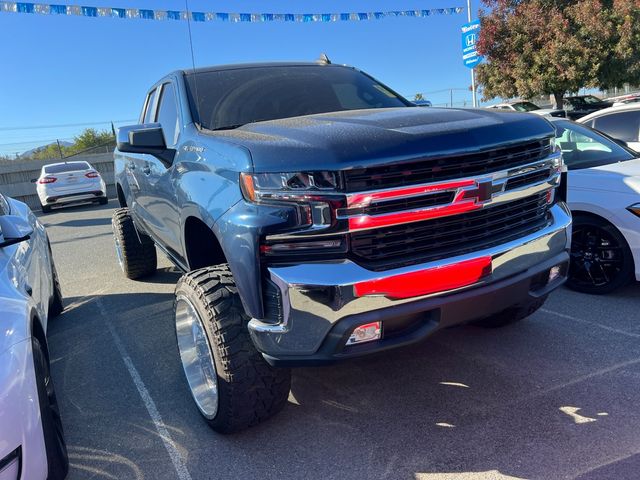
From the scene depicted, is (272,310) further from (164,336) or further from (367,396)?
(164,336)

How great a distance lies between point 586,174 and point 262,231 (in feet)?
11.4

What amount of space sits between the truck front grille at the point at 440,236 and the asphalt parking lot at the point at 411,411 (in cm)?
97

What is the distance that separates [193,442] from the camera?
276cm

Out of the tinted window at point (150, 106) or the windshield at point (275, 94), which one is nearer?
the windshield at point (275, 94)

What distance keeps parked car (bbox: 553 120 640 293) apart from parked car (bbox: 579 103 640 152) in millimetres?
1631

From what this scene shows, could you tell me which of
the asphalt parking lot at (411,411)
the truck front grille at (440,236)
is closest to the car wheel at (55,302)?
the asphalt parking lot at (411,411)

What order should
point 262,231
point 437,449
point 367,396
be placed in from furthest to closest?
point 367,396
point 437,449
point 262,231

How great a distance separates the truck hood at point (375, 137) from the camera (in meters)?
2.17

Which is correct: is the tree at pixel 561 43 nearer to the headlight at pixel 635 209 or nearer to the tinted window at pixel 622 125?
the tinted window at pixel 622 125

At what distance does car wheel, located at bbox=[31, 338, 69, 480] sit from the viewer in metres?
2.15

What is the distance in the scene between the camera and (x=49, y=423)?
7.19 feet

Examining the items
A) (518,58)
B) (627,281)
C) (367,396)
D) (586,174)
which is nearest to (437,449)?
(367,396)

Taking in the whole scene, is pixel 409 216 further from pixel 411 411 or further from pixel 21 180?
pixel 21 180

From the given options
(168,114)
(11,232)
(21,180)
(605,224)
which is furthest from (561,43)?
(21,180)
